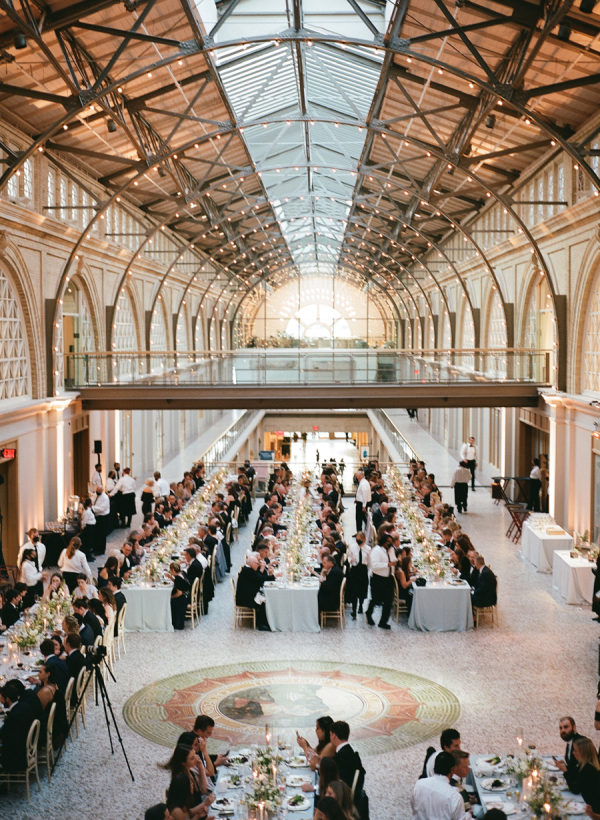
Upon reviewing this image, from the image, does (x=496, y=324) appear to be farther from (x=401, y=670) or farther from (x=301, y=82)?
(x=401, y=670)

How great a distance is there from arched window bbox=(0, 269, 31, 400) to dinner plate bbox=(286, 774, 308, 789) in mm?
14274

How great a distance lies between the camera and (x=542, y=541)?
64.3 ft

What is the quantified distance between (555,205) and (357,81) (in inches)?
248

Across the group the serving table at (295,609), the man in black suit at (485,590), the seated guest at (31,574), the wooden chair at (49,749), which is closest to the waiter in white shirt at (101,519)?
the seated guest at (31,574)

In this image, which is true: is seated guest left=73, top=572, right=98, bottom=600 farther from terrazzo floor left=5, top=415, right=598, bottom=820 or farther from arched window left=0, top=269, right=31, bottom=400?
arched window left=0, top=269, right=31, bottom=400

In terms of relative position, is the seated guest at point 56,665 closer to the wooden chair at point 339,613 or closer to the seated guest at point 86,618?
the seated guest at point 86,618

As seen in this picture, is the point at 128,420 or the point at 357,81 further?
the point at 128,420

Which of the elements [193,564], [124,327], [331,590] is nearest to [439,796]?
[331,590]

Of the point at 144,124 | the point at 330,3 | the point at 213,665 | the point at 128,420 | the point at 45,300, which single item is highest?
the point at 330,3

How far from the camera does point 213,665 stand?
1408 cm

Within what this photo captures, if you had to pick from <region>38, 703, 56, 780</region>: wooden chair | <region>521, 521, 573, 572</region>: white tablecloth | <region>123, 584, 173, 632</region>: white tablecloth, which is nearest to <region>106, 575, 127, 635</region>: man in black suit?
<region>123, 584, 173, 632</region>: white tablecloth

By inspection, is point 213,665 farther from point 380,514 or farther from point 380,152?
point 380,152

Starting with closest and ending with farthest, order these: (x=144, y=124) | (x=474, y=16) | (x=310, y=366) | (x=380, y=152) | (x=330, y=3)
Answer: (x=474, y=16), (x=330, y=3), (x=144, y=124), (x=310, y=366), (x=380, y=152)

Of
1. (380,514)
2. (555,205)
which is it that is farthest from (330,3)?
(380,514)
